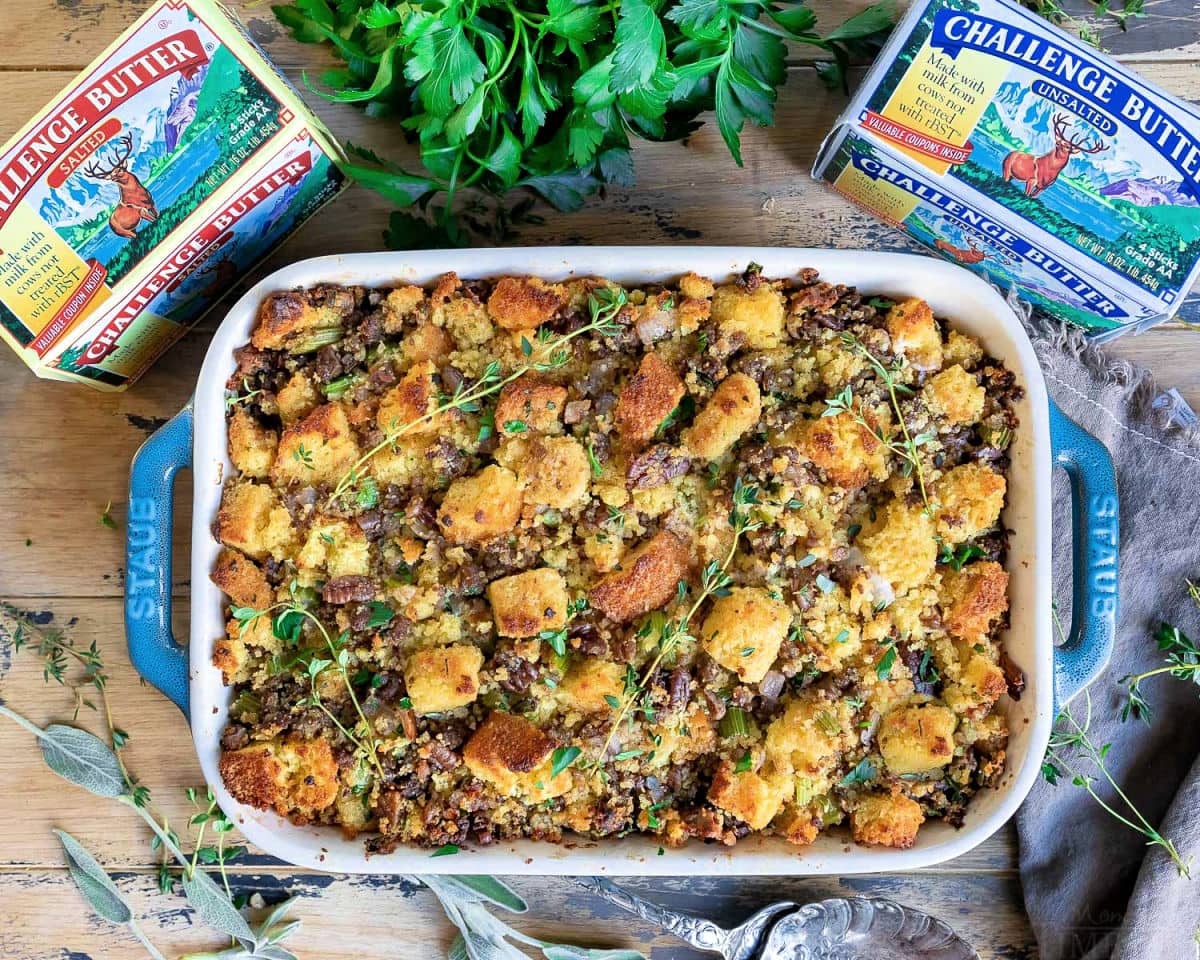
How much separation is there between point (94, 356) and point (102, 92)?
0.52 meters

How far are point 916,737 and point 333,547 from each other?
119cm

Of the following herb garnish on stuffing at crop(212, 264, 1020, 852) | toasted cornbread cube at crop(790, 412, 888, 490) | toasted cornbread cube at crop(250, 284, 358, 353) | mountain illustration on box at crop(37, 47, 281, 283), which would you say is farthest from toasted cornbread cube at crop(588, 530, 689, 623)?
mountain illustration on box at crop(37, 47, 281, 283)

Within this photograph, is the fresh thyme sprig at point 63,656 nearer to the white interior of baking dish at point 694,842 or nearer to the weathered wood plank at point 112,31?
the white interior of baking dish at point 694,842

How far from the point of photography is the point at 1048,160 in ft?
5.95

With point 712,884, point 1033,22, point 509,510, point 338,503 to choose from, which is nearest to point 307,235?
point 338,503

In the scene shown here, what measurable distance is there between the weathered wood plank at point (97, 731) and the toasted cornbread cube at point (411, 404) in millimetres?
938

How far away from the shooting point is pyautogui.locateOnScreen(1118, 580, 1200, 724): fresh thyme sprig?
6.97 feet

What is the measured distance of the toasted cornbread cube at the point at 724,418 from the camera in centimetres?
181

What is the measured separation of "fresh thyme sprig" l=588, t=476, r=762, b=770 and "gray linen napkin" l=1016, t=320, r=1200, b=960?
83 cm

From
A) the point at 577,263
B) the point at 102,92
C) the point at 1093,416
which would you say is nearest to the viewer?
the point at 102,92

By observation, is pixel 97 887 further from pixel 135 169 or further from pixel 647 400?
pixel 647 400

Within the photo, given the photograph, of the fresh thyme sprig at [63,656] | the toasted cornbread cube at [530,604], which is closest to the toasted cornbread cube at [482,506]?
the toasted cornbread cube at [530,604]

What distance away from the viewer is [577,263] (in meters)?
1.88

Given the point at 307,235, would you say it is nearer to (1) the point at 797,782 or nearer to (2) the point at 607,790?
(2) the point at 607,790
